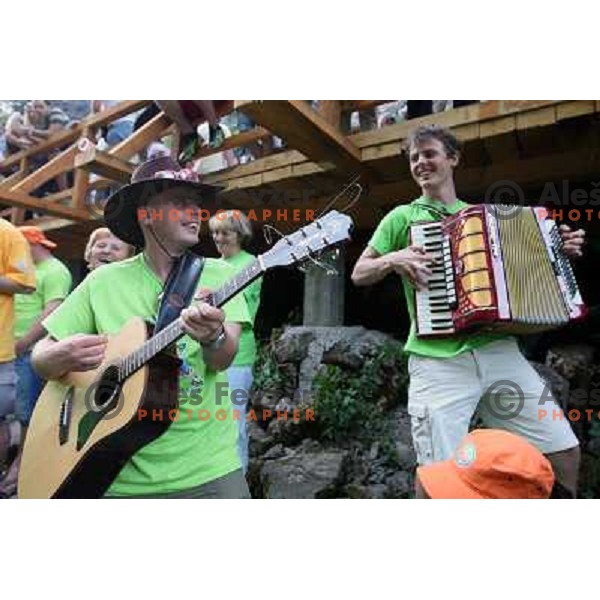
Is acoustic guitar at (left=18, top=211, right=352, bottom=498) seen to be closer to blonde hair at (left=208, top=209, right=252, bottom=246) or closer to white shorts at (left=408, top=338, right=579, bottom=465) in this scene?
white shorts at (left=408, top=338, right=579, bottom=465)

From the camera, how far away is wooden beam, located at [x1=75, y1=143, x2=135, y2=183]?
3008 millimetres

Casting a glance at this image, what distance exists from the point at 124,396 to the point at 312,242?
651mm

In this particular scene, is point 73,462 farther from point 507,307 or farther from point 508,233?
point 508,233

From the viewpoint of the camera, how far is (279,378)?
3252 mm

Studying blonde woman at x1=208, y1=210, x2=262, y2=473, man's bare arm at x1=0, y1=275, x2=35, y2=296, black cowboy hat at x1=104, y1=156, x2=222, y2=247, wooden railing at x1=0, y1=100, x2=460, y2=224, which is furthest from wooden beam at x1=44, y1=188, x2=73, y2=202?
black cowboy hat at x1=104, y1=156, x2=222, y2=247

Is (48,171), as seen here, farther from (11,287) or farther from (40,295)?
(11,287)

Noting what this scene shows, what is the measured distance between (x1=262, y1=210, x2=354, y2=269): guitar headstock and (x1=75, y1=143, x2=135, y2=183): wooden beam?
4.87 ft

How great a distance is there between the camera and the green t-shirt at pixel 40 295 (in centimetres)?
295

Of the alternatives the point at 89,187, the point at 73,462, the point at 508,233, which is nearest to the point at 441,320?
the point at 508,233

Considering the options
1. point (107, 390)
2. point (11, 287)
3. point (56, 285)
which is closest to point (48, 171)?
point (56, 285)

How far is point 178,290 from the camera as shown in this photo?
1.88m

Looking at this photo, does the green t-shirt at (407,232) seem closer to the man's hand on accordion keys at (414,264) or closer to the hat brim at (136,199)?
the man's hand on accordion keys at (414,264)

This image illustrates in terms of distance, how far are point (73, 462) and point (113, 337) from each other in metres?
0.35

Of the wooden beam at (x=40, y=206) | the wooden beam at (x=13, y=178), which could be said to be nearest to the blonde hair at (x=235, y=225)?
the wooden beam at (x=40, y=206)
